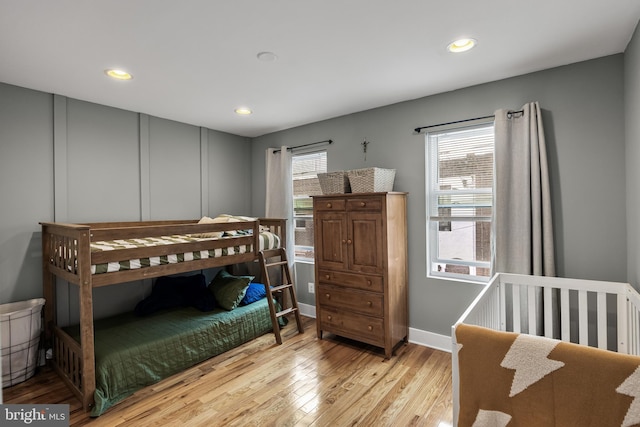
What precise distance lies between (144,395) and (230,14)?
2599 millimetres

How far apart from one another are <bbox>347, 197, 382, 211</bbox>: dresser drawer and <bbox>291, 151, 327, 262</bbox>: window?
97cm

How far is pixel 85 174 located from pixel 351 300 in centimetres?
277

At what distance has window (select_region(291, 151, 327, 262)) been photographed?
3.98 meters

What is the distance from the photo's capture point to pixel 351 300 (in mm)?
3068

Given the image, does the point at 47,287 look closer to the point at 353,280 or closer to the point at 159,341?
the point at 159,341

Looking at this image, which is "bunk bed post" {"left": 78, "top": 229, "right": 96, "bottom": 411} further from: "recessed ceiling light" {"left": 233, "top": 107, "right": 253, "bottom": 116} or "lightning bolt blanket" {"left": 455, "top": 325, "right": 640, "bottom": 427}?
"lightning bolt blanket" {"left": 455, "top": 325, "right": 640, "bottom": 427}

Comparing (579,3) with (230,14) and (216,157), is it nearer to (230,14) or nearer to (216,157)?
(230,14)

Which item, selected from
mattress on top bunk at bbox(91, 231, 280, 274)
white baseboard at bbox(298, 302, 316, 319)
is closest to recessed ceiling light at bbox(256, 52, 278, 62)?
mattress on top bunk at bbox(91, 231, 280, 274)

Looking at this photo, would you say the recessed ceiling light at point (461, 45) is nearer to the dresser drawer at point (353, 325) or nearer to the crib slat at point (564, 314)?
the crib slat at point (564, 314)

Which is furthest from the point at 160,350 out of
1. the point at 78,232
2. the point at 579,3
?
the point at 579,3

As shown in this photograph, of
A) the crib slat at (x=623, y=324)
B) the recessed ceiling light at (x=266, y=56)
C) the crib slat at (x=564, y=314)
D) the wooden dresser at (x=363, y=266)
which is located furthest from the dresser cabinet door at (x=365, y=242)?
the crib slat at (x=623, y=324)

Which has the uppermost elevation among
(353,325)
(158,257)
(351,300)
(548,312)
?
(158,257)

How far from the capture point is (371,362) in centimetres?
279

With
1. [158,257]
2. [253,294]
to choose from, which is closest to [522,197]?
[253,294]
